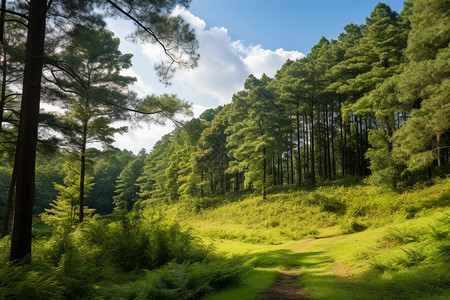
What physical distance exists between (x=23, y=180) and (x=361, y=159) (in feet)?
87.2

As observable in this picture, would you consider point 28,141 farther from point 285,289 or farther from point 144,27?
point 285,289

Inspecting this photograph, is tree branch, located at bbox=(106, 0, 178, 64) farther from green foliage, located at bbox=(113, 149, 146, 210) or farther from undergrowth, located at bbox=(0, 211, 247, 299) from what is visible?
green foliage, located at bbox=(113, 149, 146, 210)

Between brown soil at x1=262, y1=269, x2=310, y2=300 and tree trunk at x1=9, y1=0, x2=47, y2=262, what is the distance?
212 inches

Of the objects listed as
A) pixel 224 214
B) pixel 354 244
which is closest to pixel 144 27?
pixel 354 244

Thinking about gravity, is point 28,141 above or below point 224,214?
above

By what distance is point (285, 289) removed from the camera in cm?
481

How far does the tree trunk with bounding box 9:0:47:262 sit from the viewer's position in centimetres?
547

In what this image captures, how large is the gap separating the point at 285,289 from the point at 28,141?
669 centimetres

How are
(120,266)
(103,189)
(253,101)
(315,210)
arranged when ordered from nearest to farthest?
(120,266), (315,210), (253,101), (103,189)

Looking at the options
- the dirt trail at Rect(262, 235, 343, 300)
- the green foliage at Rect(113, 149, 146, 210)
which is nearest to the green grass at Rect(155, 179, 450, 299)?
the dirt trail at Rect(262, 235, 343, 300)

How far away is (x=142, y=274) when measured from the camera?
264 inches

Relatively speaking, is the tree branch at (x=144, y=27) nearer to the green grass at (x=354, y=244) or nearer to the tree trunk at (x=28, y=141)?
the tree trunk at (x=28, y=141)

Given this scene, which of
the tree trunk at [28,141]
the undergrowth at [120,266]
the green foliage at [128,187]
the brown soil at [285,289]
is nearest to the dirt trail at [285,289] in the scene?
the brown soil at [285,289]

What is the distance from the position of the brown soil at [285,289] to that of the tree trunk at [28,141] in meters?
5.39
